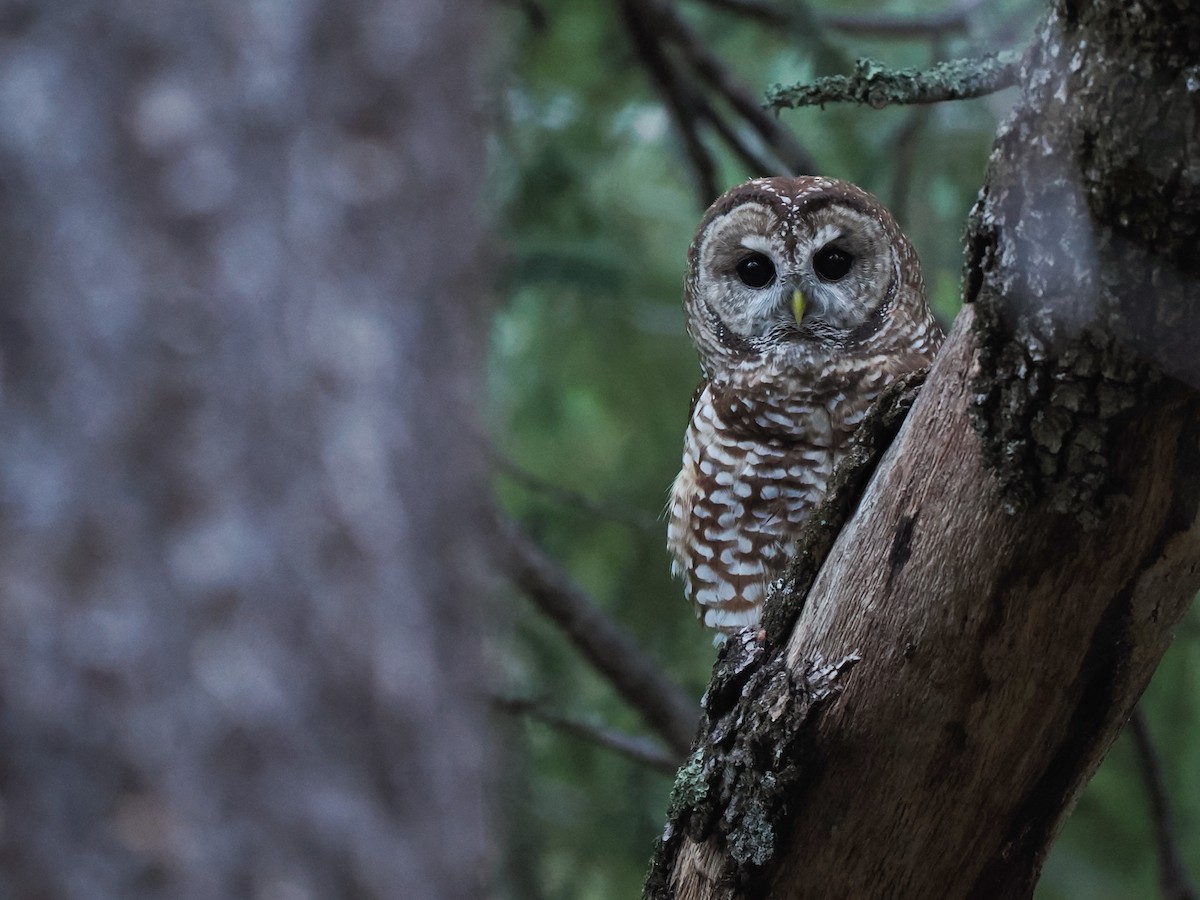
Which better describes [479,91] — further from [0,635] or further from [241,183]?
[0,635]

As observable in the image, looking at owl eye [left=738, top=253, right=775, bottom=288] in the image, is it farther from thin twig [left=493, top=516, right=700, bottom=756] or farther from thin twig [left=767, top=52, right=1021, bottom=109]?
thin twig [left=767, top=52, right=1021, bottom=109]

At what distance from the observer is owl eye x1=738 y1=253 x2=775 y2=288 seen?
361 centimetres

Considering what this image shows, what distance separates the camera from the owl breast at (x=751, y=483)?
3197mm

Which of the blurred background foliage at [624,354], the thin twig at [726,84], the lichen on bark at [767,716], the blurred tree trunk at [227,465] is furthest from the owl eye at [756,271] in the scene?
the blurred tree trunk at [227,465]

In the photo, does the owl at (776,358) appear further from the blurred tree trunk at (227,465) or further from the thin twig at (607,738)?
the blurred tree trunk at (227,465)

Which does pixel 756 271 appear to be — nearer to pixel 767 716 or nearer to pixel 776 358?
pixel 776 358

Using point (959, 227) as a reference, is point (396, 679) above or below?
below

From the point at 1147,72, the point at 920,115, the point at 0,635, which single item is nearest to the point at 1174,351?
the point at 1147,72

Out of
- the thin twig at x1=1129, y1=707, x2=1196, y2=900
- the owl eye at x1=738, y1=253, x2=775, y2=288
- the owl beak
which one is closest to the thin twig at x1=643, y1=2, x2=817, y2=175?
the owl eye at x1=738, y1=253, x2=775, y2=288

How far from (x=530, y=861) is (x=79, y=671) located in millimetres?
3353

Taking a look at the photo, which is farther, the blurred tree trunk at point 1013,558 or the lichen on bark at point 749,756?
the lichen on bark at point 749,756

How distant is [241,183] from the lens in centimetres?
100

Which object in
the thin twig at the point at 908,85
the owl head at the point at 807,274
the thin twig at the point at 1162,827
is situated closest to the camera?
the thin twig at the point at 908,85

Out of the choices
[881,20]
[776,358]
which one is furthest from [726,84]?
[776,358]
